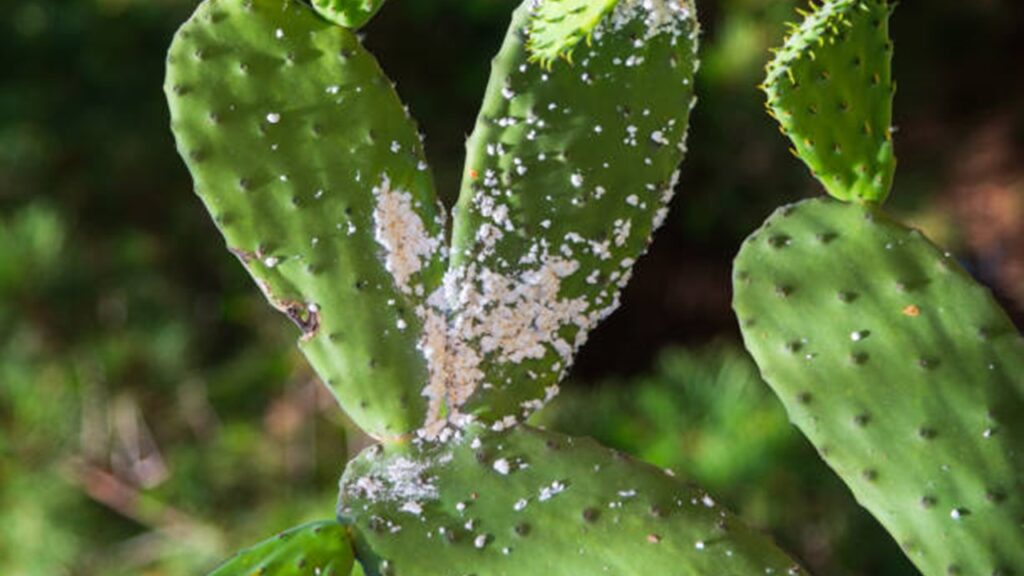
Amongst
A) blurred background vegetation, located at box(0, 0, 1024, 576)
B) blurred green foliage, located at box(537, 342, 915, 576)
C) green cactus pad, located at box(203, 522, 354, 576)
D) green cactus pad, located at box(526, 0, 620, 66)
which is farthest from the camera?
blurred background vegetation, located at box(0, 0, 1024, 576)

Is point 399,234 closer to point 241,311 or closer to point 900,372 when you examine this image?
point 900,372

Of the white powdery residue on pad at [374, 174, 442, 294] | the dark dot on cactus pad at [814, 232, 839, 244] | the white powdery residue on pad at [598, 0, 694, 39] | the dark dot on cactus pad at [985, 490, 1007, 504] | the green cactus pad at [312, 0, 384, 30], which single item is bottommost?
the dark dot on cactus pad at [985, 490, 1007, 504]

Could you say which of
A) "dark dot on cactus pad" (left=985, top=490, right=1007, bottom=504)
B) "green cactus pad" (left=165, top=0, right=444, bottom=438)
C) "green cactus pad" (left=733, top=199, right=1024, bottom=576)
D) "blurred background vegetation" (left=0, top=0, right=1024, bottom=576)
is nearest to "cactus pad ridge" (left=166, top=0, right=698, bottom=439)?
"green cactus pad" (left=165, top=0, right=444, bottom=438)

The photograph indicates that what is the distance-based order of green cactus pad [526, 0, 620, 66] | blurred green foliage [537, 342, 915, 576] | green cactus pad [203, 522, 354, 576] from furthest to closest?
blurred green foliage [537, 342, 915, 576], green cactus pad [203, 522, 354, 576], green cactus pad [526, 0, 620, 66]

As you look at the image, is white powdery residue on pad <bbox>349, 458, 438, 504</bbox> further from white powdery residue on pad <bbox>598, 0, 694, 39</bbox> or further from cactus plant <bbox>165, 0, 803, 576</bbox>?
white powdery residue on pad <bbox>598, 0, 694, 39</bbox>

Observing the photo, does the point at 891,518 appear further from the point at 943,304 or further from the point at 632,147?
the point at 632,147

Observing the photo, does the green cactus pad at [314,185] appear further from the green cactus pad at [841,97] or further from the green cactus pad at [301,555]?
the green cactus pad at [841,97]

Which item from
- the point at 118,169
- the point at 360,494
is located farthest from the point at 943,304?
the point at 118,169

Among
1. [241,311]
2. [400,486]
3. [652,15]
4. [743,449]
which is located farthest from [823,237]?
[241,311]
